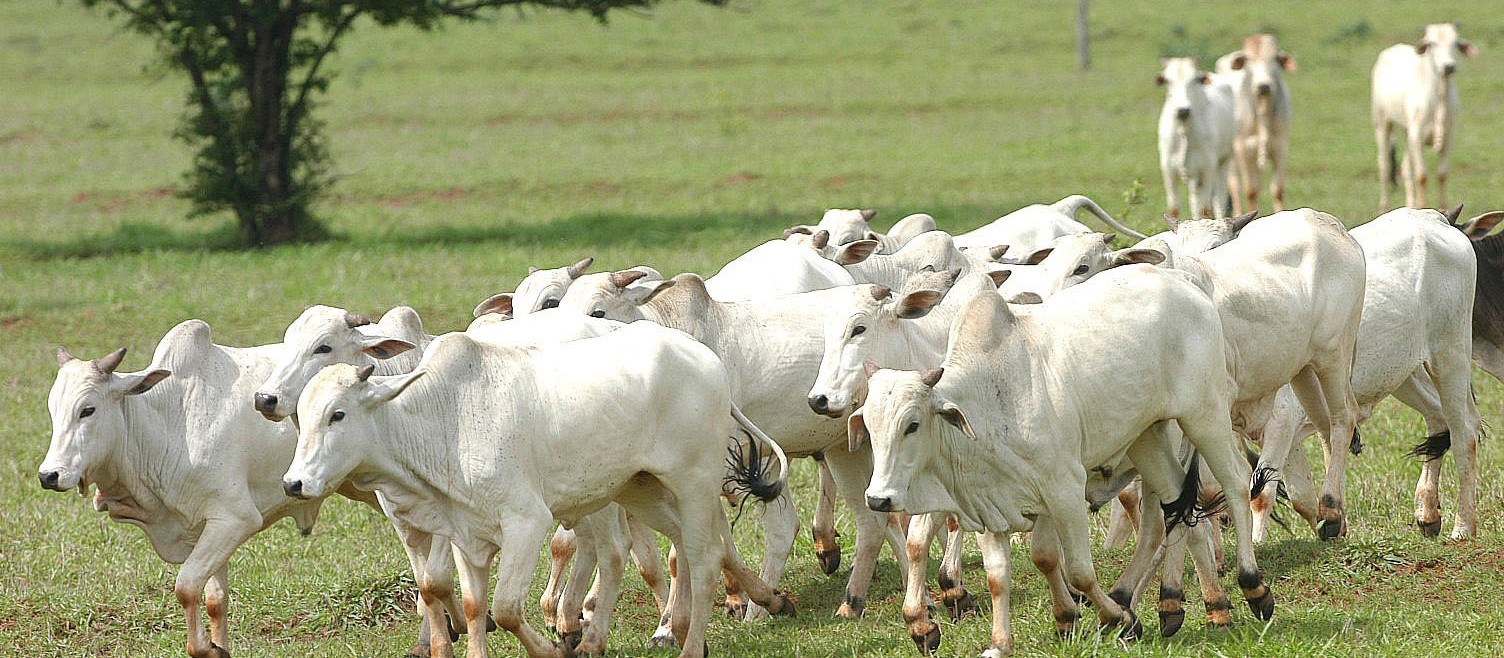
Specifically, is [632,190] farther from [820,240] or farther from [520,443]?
[520,443]

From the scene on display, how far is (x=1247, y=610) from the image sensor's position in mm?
6938

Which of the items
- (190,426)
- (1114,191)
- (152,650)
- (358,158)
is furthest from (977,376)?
(358,158)

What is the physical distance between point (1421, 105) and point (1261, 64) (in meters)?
→ 1.72

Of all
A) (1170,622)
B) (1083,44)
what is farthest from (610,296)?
(1083,44)

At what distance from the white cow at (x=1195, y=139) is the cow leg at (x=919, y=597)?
34.4 ft

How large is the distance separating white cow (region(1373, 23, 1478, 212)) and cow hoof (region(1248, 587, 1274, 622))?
10.8 metres

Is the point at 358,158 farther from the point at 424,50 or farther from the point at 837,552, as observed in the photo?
the point at 837,552

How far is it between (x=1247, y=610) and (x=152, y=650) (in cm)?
425

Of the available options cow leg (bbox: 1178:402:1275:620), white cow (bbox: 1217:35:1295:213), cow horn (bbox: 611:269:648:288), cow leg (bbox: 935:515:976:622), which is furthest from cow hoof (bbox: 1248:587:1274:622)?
white cow (bbox: 1217:35:1295:213)

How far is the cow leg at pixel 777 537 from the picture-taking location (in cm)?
764

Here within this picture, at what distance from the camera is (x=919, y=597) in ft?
21.5

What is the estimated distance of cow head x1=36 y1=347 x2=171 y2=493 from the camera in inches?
261

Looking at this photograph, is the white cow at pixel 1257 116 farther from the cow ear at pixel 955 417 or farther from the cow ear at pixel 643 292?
the cow ear at pixel 955 417

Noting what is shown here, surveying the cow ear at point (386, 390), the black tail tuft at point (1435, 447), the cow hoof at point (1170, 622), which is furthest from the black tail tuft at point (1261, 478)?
the cow ear at point (386, 390)
